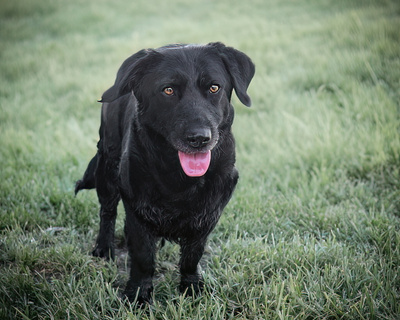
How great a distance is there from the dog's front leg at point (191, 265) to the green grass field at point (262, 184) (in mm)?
95

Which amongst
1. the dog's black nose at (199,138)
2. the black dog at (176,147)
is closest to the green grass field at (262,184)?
the black dog at (176,147)

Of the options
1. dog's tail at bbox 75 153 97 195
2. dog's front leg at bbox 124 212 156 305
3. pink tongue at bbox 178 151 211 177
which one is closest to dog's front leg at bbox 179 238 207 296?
dog's front leg at bbox 124 212 156 305

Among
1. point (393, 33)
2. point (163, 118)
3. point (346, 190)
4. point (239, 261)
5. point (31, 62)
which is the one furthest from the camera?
point (31, 62)

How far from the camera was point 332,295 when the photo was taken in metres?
2.24

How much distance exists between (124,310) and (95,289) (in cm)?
22

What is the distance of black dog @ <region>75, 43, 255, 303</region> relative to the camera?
2.21m

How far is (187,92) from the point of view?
2242 millimetres

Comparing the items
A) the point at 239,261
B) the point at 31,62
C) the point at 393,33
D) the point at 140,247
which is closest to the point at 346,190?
the point at 239,261

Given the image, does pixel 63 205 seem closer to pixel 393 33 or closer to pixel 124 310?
pixel 124 310

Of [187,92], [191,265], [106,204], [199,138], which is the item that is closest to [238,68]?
[187,92]

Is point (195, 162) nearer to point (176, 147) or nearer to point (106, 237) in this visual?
point (176, 147)

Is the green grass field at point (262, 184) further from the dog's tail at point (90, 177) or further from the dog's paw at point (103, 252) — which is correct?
the dog's tail at point (90, 177)

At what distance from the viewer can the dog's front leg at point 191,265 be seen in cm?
249

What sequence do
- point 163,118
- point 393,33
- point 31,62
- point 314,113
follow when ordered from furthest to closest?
point 31,62 → point 393,33 → point 314,113 → point 163,118
